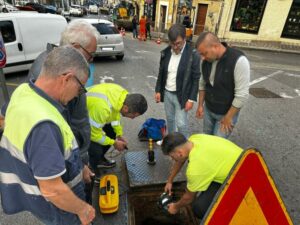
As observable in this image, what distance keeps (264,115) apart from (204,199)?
4323 millimetres

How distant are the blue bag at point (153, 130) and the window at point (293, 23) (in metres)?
17.0

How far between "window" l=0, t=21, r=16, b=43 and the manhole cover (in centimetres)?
755

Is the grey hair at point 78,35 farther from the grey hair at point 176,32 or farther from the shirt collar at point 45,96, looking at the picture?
the grey hair at point 176,32

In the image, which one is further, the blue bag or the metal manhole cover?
the blue bag

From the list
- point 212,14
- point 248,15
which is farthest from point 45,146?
point 212,14

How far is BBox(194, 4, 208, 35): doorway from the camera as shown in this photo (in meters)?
20.2

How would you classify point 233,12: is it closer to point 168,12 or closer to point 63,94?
point 168,12

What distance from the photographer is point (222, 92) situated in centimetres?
307

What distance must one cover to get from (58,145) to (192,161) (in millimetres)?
1208

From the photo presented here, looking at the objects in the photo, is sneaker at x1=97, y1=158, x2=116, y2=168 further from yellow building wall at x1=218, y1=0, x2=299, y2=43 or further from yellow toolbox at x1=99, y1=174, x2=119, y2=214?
yellow building wall at x1=218, y1=0, x2=299, y2=43

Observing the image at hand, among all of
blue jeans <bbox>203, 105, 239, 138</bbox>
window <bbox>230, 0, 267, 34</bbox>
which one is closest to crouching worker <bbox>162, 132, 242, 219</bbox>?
blue jeans <bbox>203, 105, 239, 138</bbox>

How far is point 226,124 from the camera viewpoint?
123 inches

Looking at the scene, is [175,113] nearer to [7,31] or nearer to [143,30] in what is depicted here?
[7,31]

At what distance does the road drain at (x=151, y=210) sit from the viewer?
3.18 meters
